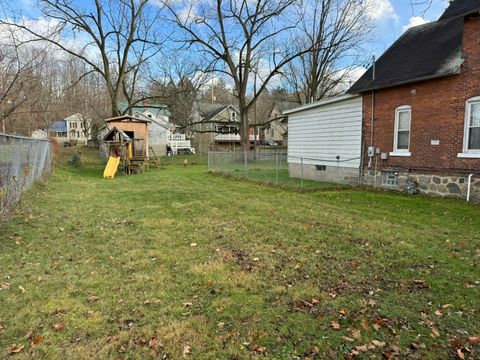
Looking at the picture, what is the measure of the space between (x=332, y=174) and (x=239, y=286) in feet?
36.4

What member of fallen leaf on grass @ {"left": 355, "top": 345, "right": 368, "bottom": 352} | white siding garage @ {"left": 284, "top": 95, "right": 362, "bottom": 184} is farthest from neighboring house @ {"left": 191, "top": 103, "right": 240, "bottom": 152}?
fallen leaf on grass @ {"left": 355, "top": 345, "right": 368, "bottom": 352}

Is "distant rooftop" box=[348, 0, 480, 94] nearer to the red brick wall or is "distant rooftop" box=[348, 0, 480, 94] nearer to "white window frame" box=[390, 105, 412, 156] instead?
the red brick wall

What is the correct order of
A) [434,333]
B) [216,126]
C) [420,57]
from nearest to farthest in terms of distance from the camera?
[434,333]
[420,57]
[216,126]

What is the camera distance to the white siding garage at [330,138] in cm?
1310

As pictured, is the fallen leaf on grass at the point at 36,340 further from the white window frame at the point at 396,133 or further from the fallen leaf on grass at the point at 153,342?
the white window frame at the point at 396,133

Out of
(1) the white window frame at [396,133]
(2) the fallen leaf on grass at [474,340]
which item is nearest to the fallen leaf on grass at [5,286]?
(2) the fallen leaf on grass at [474,340]

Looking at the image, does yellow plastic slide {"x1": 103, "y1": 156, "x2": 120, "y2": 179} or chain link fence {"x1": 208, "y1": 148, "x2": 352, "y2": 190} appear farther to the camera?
yellow plastic slide {"x1": 103, "y1": 156, "x2": 120, "y2": 179}

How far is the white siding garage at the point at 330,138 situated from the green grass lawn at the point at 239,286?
18.6 feet

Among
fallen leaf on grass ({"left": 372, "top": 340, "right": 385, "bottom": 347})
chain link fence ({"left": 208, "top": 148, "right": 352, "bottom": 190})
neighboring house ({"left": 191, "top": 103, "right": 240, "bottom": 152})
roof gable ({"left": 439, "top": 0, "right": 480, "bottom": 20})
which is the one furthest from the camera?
neighboring house ({"left": 191, "top": 103, "right": 240, "bottom": 152})

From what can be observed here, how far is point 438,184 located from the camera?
1041 centimetres

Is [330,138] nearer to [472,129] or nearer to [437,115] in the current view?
[437,115]

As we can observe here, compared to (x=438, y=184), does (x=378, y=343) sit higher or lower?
lower

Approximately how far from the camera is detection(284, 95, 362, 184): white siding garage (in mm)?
13102

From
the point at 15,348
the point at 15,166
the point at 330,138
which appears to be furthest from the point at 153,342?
the point at 330,138
